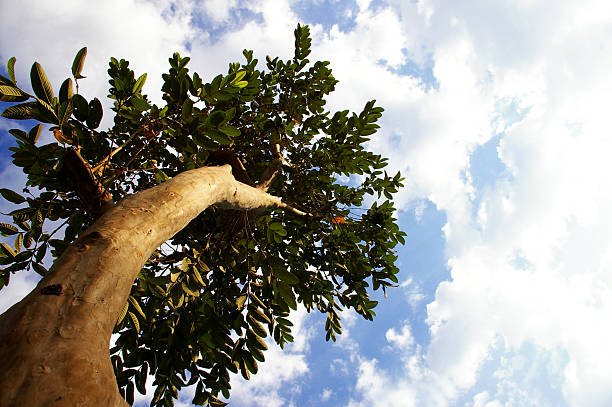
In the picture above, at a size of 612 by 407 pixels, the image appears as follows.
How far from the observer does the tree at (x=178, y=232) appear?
40.1 inches

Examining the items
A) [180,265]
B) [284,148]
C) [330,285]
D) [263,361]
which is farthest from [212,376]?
[284,148]

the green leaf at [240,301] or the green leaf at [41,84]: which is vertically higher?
the green leaf at [41,84]

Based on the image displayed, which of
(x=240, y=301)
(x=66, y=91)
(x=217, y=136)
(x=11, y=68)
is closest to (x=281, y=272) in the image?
(x=240, y=301)

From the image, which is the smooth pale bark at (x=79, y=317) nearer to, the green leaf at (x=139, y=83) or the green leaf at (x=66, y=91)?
the green leaf at (x=66, y=91)

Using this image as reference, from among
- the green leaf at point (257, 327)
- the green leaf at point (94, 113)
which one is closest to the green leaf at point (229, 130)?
the green leaf at point (94, 113)

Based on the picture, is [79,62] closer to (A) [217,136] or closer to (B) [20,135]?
(B) [20,135]

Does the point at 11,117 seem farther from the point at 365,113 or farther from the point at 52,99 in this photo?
the point at 365,113

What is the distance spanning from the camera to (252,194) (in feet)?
10.8

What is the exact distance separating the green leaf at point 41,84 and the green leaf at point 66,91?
9 cm

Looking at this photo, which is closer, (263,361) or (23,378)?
(23,378)

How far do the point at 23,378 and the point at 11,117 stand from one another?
178 cm

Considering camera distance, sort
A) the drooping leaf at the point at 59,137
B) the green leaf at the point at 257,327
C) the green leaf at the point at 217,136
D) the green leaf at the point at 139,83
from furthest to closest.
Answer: the green leaf at the point at 257,327
the green leaf at the point at 139,83
the green leaf at the point at 217,136
the drooping leaf at the point at 59,137

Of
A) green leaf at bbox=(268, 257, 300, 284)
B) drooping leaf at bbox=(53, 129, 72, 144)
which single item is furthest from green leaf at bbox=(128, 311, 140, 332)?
drooping leaf at bbox=(53, 129, 72, 144)

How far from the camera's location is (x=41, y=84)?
1.91m
